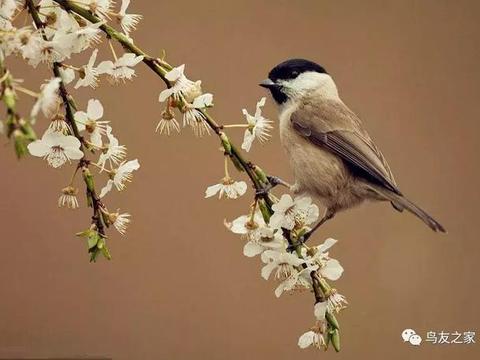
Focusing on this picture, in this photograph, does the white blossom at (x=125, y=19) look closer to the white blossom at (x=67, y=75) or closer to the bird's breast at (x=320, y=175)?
the white blossom at (x=67, y=75)

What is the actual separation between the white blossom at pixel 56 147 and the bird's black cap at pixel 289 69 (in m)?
0.71

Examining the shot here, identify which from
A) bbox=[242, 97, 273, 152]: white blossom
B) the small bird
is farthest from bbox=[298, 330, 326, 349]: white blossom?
the small bird

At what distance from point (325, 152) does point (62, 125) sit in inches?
30.4

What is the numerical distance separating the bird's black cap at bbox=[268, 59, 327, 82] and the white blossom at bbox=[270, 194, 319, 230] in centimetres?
59

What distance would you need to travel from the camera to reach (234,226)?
81 centimetres

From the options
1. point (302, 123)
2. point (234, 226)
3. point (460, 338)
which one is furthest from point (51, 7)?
point (460, 338)

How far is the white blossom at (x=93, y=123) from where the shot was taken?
2.51 ft

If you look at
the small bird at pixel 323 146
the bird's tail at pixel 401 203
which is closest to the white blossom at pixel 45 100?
the bird's tail at pixel 401 203

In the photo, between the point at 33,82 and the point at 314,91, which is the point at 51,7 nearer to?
the point at 314,91

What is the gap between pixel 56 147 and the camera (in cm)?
73

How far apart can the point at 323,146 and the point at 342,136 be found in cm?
4

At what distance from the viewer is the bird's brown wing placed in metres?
1.34

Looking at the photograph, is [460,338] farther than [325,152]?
Yes

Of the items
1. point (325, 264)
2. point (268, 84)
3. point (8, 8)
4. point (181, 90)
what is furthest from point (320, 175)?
point (8, 8)
